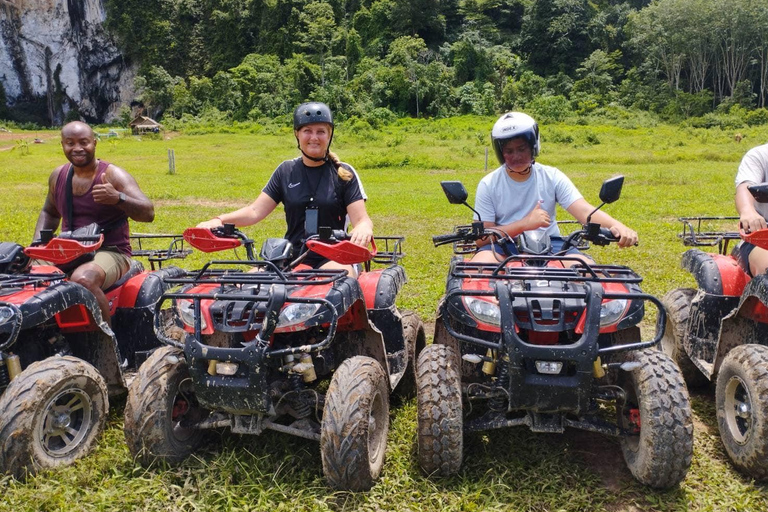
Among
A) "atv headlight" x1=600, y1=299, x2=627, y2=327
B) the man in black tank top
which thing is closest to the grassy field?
"atv headlight" x1=600, y1=299, x2=627, y2=327

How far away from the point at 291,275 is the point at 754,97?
61.0 m

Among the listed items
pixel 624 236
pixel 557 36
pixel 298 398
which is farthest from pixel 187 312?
pixel 557 36

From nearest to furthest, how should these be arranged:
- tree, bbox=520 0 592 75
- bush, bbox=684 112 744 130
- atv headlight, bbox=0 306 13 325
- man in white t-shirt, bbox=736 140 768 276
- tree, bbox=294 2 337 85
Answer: atv headlight, bbox=0 306 13 325, man in white t-shirt, bbox=736 140 768 276, bush, bbox=684 112 744 130, tree, bbox=294 2 337 85, tree, bbox=520 0 592 75

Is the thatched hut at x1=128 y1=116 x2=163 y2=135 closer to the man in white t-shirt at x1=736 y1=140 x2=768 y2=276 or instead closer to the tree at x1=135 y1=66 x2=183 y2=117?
the tree at x1=135 y1=66 x2=183 y2=117

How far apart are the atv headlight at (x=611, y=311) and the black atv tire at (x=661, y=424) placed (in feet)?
0.88

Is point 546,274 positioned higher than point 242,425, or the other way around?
point 546,274

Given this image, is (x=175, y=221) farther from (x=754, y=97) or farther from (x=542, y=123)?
(x=754, y=97)

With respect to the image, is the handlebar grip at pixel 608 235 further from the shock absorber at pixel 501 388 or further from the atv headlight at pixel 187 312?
the atv headlight at pixel 187 312

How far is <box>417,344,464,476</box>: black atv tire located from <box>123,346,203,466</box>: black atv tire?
4.27 ft

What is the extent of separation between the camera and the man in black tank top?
436cm

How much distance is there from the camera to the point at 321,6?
6444 centimetres

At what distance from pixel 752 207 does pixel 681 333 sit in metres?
1.05

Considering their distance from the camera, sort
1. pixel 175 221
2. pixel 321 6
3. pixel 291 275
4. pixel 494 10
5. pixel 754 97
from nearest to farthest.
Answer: pixel 291 275 < pixel 175 221 < pixel 754 97 < pixel 321 6 < pixel 494 10

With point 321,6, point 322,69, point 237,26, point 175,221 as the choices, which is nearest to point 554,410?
point 175,221
